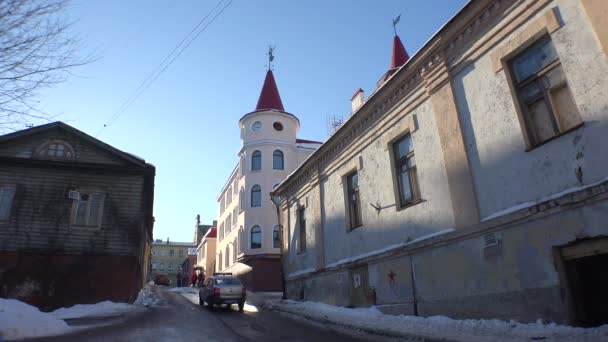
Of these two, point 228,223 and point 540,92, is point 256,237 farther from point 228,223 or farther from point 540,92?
point 540,92

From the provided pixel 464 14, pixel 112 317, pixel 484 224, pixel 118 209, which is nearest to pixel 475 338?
pixel 484 224

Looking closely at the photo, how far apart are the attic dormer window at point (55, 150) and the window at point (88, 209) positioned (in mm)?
2052

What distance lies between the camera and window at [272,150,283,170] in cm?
3359

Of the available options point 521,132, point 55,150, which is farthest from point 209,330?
point 55,150

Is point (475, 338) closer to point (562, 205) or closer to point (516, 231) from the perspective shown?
point (516, 231)

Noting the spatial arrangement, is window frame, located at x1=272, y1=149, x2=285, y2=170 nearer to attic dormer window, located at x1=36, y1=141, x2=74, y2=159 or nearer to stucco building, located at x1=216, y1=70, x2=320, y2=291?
stucco building, located at x1=216, y1=70, x2=320, y2=291

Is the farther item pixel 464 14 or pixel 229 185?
pixel 229 185

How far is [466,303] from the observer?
9016 mm

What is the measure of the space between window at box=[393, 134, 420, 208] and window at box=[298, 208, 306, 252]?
7783mm

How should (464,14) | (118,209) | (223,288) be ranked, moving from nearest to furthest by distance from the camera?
A: 1. (464,14)
2. (223,288)
3. (118,209)

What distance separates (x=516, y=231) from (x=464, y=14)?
16.7 feet

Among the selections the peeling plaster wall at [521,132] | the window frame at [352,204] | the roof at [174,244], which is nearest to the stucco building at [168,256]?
the roof at [174,244]

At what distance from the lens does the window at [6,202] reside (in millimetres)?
17094

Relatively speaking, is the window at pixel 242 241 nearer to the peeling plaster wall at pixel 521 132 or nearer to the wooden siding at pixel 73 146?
the wooden siding at pixel 73 146
